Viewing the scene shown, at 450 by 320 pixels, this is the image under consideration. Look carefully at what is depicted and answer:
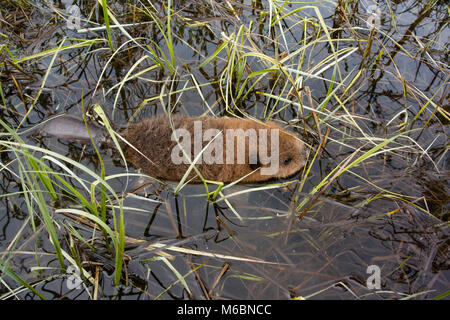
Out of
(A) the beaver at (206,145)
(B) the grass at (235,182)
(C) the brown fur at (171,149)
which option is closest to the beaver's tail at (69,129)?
(A) the beaver at (206,145)

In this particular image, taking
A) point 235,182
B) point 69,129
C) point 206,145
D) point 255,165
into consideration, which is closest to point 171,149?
point 206,145

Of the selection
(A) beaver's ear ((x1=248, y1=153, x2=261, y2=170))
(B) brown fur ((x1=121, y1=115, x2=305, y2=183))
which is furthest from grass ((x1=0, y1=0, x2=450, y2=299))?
(A) beaver's ear ((x1=248, y1=153, x2=261, y2=170))

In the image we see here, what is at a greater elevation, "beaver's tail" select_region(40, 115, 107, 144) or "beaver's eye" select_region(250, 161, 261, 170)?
"beaver's eye" select_region(250, 161, 261, 170)

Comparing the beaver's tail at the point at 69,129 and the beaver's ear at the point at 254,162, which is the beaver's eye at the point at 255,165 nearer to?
the beaver's ear at the point at 254,162

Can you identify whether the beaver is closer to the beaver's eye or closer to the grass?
the beaver's eye

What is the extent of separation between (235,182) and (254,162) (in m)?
0.38

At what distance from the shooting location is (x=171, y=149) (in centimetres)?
248

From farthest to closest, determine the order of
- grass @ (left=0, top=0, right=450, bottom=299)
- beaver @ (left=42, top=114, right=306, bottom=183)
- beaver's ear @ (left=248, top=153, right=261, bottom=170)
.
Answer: beaver's ear @ (left=248, top=153, right=261, bottom=170)
beaver @ (left=42, top=114, right=306, bottom=183)
grass @ (left=0, top=0, right=450, bottom=299)

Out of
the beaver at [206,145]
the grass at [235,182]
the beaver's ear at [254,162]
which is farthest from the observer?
the beaver's ear at [254,162]

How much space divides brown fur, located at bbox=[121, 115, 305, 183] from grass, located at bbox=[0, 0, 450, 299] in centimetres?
10

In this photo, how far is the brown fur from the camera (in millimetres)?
2484

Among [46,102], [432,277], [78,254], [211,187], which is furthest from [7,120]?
[432,277]

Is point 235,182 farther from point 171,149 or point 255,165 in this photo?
point 171,149

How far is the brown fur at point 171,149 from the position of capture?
248cm
